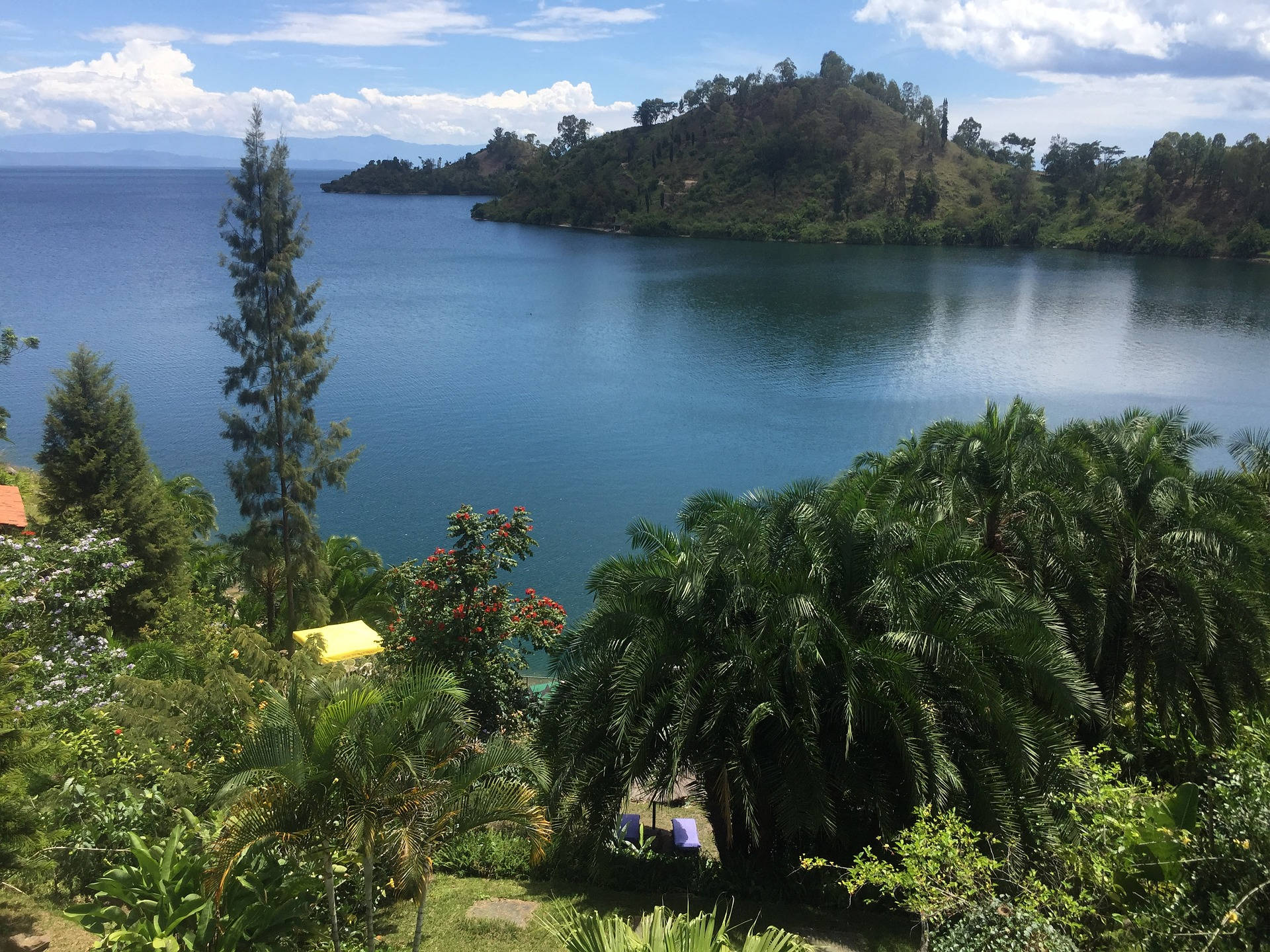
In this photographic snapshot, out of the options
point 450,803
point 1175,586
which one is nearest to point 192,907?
point 450,803

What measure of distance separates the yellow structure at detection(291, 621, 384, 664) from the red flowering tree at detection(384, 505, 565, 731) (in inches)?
149

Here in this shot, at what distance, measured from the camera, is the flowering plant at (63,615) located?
1094 cm

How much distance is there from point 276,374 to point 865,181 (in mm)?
108784

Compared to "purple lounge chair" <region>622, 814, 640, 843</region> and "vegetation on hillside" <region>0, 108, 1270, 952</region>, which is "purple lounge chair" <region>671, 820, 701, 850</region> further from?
"purple lounge chair" <region>622, 814, 640, 843</region>

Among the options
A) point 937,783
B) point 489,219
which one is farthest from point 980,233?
point 937,783

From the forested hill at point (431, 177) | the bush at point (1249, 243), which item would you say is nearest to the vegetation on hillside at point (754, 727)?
the bush at point (1249, 243)

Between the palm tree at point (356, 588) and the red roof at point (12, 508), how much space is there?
598 cm

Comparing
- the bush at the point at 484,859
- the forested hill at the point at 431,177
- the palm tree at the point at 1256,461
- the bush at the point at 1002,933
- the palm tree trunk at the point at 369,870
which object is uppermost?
the forested hill at the point at 431,177

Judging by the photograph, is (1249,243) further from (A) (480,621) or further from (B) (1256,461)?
(A) (480,621)

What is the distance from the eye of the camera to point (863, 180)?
116 m

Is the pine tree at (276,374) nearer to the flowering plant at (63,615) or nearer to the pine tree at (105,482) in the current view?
the pine tree at (105,482)

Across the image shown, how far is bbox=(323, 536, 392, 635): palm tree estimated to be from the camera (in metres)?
21.6

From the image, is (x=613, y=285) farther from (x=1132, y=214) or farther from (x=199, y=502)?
(x=1132, y=214)

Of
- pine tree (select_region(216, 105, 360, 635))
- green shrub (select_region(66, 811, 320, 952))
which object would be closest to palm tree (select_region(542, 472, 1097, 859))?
green shrub (select_region(66, 811, 320, 952))
